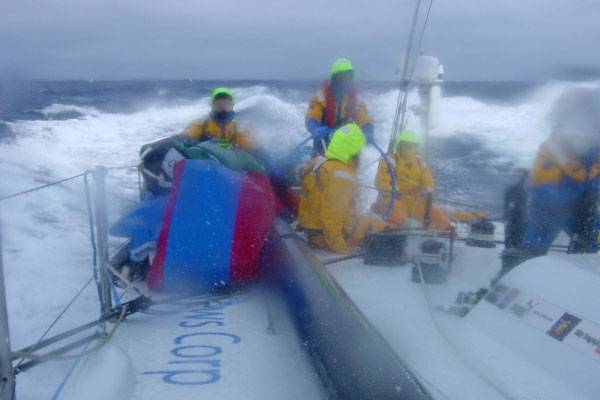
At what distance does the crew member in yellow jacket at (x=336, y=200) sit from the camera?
12.8ft

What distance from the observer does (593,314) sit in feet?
7.85

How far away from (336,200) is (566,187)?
131 cm

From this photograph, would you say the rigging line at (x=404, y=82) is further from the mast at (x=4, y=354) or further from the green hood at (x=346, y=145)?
the mast at (x=4, y=354)

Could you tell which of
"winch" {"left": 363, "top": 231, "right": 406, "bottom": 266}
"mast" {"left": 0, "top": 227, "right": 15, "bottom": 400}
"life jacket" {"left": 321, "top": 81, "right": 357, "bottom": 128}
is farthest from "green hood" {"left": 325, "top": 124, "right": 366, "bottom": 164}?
"mast" {"left": 0, "top": 227, "right": 15, "bottom": 400}

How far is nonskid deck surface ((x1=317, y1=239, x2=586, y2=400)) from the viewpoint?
2.35m

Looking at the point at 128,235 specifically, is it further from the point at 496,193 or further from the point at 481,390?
the point at 496,193

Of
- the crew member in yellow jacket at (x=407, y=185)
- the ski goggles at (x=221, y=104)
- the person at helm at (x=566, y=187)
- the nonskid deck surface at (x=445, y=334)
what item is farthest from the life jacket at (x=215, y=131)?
the person at helm at (x=566, y=187)

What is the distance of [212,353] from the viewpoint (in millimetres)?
2791

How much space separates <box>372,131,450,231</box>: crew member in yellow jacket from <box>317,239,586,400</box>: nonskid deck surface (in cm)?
64

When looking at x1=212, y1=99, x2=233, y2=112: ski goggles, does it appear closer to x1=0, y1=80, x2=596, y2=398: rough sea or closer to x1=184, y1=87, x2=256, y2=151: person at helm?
x1=184, y1=87, x2=256, y2=151: person at helm

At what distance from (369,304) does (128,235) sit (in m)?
1.50

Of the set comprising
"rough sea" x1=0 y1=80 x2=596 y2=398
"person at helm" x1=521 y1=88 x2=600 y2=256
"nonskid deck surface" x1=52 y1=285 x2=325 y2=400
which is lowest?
"rough sea" x1=0 y1=80 x2=596 y2=398

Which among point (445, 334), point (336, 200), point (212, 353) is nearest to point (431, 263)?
point (336, 200)

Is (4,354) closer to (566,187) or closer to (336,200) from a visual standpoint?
(336,200)
